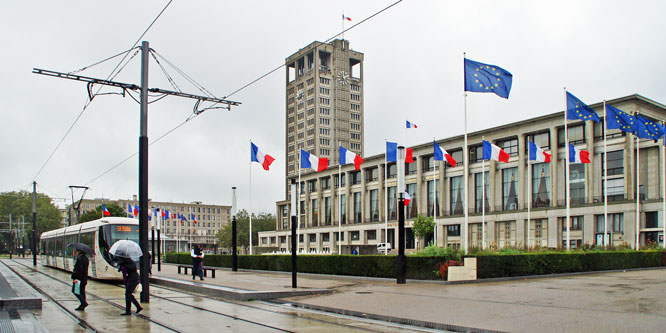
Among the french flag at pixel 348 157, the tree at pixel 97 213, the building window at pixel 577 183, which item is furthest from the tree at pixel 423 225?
the tree at pixel 97 213

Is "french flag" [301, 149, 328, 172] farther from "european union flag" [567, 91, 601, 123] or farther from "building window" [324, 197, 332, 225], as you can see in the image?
"building window" [324, 197, 332, 225]

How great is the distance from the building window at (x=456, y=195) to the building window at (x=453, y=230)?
5.59 ft

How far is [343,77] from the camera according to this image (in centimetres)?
14488

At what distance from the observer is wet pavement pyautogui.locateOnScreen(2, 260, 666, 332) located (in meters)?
12.3

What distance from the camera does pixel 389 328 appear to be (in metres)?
12.8

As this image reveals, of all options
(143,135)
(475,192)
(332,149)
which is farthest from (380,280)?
(332,149)

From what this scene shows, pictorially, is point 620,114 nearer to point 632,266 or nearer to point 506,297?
point 632,266

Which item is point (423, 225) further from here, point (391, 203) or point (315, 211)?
point (315, 211)

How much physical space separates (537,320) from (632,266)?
21554 mm

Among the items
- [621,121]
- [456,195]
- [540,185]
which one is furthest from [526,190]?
[621,121]

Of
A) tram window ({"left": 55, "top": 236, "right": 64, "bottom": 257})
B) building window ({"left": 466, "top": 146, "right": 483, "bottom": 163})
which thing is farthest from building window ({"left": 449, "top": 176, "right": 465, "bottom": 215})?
tram window ({"left": 55, "top": 236, "right": 64, "bottom": 257})

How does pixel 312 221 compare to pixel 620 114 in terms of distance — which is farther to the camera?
pixel 312 221

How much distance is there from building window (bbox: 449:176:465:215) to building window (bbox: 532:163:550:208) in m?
10.8

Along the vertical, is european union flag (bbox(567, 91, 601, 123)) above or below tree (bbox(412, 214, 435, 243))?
above
